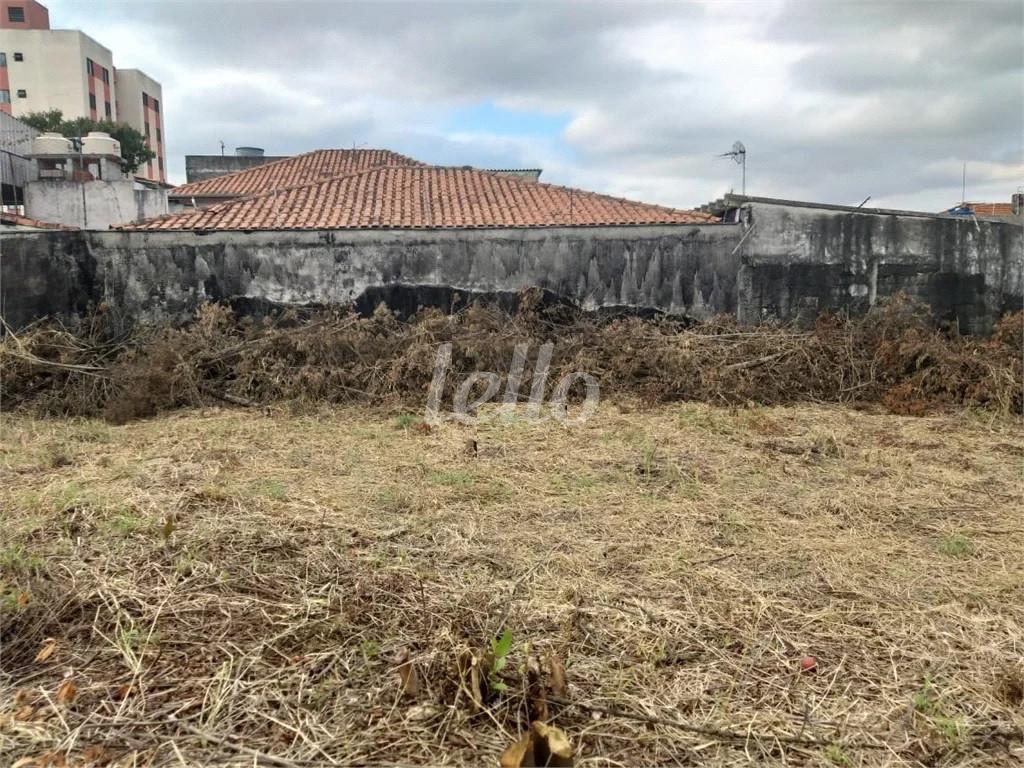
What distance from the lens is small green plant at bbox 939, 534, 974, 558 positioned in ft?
14.5

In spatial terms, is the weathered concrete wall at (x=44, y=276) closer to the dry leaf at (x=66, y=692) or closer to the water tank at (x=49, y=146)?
the dry leaf at (x=66, y=692)

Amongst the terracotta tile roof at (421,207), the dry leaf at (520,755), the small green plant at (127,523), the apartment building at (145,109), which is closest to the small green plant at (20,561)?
the small green plant at (127,523)

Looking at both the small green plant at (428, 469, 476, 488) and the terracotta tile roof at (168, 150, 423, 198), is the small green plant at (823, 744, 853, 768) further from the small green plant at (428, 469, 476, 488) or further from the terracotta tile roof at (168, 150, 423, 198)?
the terracotta tile roof at (168, 150, 423, 198)

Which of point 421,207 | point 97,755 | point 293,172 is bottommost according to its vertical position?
point 97,755

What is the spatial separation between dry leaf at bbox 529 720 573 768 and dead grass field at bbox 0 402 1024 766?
19 cm

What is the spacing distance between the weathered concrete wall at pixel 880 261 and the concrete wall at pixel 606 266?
2 centimetres

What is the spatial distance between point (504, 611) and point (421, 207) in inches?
445

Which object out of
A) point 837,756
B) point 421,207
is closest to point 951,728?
point 837,756

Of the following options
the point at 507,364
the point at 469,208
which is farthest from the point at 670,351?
the point at 469,208

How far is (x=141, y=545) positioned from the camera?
385 centimetres

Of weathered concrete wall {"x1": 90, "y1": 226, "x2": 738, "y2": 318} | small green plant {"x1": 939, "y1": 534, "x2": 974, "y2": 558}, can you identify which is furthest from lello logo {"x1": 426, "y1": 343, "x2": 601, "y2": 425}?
small green plant {"x1": 939, "y1": 534, "x2": 974, "y2": 558}

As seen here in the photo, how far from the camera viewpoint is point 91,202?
21.9m

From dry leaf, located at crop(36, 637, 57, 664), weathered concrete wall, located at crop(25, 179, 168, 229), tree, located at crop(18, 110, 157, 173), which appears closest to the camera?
dry leaf, located at crop(36, 637, 57, 664)

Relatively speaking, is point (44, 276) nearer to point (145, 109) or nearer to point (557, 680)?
point (557, 680)
